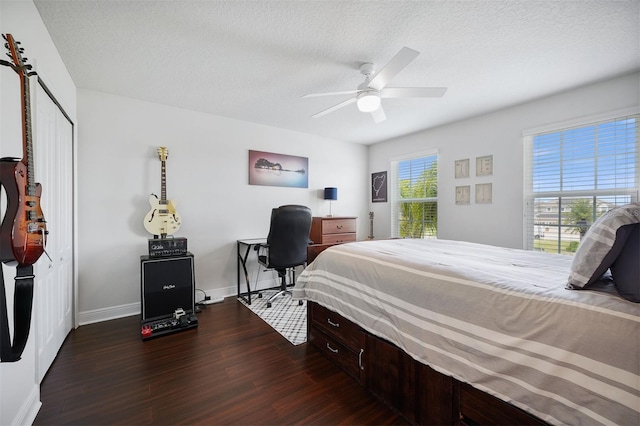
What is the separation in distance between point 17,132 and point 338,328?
221cm

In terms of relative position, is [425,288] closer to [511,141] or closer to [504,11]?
[504,11]

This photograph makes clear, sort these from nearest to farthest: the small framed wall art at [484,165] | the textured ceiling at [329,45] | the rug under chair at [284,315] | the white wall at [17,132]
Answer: the white wall at [17,132]
the textured ceiling at [329,45]
the rug under chair at [284,315]
the small framed wall art at [484,165]

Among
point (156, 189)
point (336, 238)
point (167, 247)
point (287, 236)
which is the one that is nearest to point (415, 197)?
point (336, 238)

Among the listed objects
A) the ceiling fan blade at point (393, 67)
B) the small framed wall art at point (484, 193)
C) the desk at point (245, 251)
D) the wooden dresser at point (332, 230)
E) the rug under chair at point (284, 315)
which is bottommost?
the rug under chair at point (284, 315)

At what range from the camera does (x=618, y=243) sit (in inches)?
37.9

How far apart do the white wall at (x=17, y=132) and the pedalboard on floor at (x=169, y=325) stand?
2.75 ft

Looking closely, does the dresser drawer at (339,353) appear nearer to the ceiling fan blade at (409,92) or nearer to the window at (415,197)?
the ceiling fan blade at (409,92)

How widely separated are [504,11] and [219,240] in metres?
3.54

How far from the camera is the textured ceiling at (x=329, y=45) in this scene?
5.43 feet

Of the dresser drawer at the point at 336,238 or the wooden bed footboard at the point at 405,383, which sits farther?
the dresser drawer at the point at 336,238

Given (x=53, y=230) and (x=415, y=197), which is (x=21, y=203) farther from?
Result: (x=415, y=197)

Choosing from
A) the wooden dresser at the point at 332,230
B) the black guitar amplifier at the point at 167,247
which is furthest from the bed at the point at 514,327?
the wooden dresser at the point at 332,230

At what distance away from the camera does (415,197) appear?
4.35 meters

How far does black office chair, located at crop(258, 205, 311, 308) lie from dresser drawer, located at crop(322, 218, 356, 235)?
2.72ft
